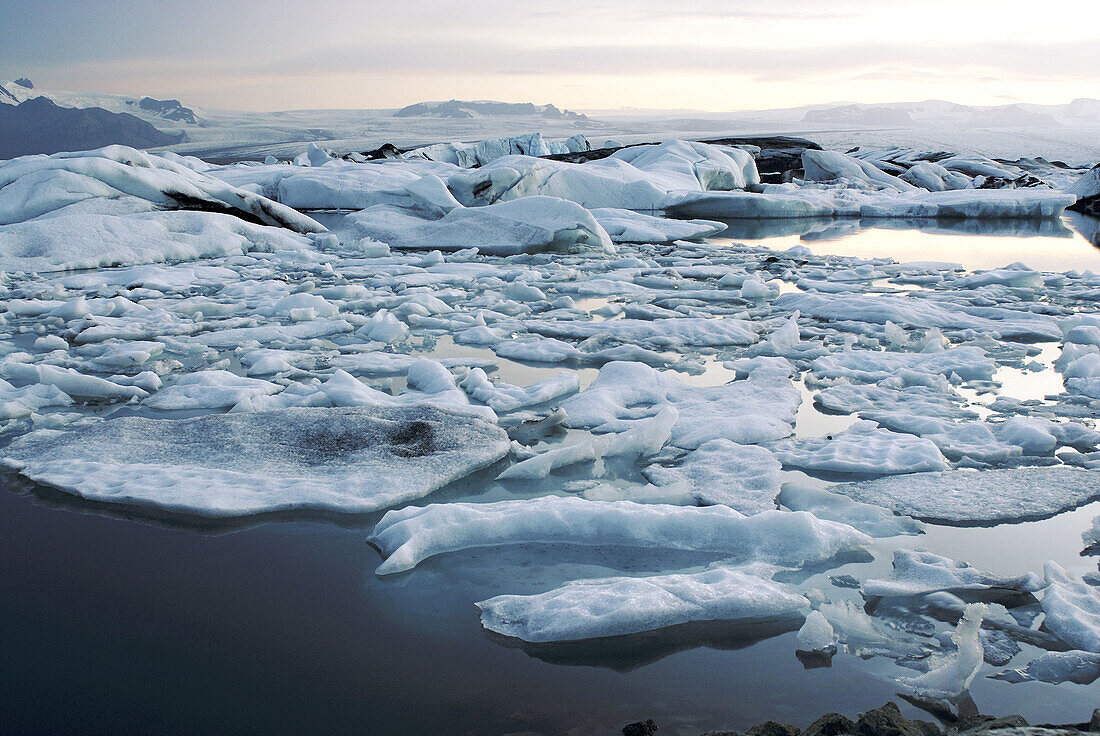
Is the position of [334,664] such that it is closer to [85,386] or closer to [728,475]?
[728,475]

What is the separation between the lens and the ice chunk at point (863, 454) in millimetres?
2822

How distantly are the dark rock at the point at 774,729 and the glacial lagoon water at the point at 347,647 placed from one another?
10cm

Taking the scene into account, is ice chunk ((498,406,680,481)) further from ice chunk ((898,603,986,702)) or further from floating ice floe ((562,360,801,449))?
ice chunk ((898,603,986,702))

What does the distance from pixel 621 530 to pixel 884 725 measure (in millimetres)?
1026

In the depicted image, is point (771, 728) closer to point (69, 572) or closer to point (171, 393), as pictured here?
point (69, 572)

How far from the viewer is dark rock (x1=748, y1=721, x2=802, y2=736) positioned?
1.40m

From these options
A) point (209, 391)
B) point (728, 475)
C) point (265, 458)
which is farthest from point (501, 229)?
point (728, 475)

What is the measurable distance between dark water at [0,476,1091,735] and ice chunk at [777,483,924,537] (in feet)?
2.26

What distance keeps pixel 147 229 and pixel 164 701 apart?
8.67 m

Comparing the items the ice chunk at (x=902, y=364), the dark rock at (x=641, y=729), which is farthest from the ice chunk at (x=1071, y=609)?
the ice chunk at (x=902, y=364)

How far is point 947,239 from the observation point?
12031 millimetres

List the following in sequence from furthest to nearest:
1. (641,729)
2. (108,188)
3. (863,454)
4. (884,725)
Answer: (108,188), (863,454), (641,729), (884,725)

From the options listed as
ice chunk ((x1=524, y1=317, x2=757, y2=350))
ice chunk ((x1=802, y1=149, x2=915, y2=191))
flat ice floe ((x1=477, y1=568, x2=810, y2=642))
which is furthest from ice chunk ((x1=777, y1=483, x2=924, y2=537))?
ice chunk ((x1=802, y1=149, x2=915, y2=191))

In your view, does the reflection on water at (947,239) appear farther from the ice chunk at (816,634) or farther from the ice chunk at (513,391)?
the ice chunk at (816,634)
